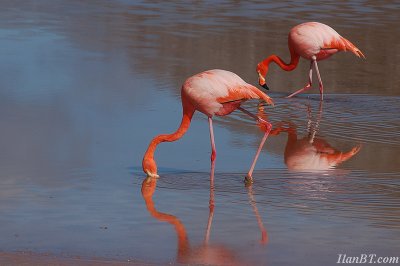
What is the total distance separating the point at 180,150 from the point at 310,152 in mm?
1114

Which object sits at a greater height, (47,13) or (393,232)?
(393,232)

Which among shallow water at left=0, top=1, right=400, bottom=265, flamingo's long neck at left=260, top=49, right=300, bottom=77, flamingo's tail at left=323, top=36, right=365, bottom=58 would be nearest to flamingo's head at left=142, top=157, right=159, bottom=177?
shallow water at left=0, top=1, right=400, bottom=265

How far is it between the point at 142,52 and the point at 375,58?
3.16 m

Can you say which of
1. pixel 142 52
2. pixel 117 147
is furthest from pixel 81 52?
pixel 117 147

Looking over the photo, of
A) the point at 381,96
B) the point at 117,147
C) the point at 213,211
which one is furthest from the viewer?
the point at 381,96

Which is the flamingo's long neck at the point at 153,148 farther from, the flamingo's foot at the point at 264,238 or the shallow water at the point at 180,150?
the flamingo's foot at the point at 264,238

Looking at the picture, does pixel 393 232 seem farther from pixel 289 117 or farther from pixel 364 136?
pixel 289 117

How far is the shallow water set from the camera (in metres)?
6.63

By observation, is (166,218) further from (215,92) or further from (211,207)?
(215,92)

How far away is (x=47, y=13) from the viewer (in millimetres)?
18062

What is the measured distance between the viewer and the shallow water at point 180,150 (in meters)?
6.63

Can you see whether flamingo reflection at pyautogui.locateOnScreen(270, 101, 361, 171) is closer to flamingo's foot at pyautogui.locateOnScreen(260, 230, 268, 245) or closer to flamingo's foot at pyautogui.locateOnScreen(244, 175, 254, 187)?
flamingo's foot at pyautogui.locateOnScreen(244, 175, 254, 187)

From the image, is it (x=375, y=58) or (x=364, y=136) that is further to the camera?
(x=375, y=58)

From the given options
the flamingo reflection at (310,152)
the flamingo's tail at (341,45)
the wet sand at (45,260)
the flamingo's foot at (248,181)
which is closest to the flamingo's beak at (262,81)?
the flamingo's tail at (341,45)
